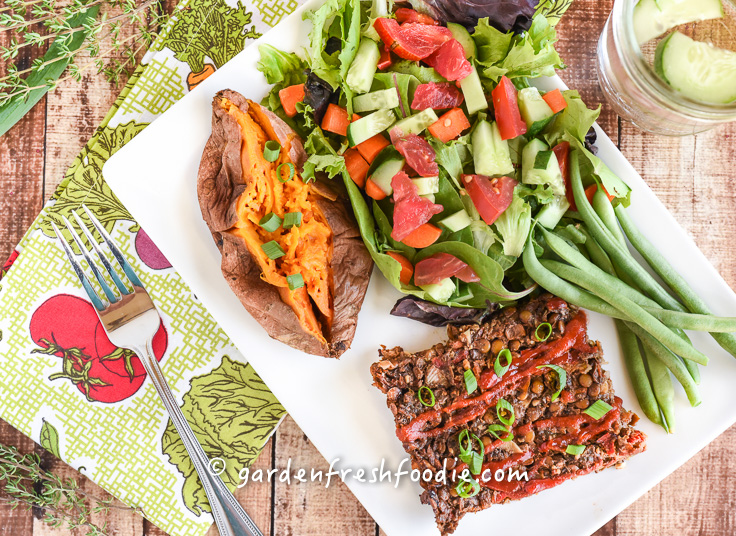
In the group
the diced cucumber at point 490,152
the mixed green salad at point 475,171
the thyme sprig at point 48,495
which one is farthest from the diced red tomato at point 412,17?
the thyme sprig at point 48,495

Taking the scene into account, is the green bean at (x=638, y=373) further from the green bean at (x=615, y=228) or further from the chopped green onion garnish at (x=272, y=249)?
the chopped green onion garnish at (x=272, y=249)

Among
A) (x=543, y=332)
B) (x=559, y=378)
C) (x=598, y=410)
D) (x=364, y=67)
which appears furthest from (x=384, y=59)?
(x=598, y=410)

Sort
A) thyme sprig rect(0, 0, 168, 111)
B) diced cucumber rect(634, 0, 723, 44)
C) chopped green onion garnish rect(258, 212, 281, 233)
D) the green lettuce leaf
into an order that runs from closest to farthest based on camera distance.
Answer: chopped green onion garnish rect(258, 212, 281, 233)
the green lettuce leaf
diced cucumber rect(634, 0, 723, 44)
thyme sprig rect(0, 0, 168, 111)

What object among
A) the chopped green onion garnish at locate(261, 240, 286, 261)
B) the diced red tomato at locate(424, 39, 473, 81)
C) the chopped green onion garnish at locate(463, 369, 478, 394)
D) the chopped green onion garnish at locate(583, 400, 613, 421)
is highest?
the diced red tomato at locate(424, 39, 473, 81)

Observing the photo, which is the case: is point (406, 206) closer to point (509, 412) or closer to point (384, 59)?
point (384, 59)

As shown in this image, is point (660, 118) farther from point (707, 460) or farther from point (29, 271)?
point (29, 271)

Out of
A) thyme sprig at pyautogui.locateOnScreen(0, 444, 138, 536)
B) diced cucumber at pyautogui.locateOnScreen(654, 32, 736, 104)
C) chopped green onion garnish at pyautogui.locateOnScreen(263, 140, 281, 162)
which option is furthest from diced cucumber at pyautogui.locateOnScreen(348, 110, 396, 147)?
thyme sprig at pyautogui.locateOnScreen(0, 444, 138, 536)

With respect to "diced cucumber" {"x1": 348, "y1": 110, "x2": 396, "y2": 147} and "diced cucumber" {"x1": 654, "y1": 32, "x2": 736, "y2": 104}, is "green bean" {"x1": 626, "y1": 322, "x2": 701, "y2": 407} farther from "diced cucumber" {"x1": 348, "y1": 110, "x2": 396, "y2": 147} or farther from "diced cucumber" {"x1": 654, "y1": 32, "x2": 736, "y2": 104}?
"diced cucumber" {"x1": 348, "y1": 110, "x2": 396, "y2": 147}
